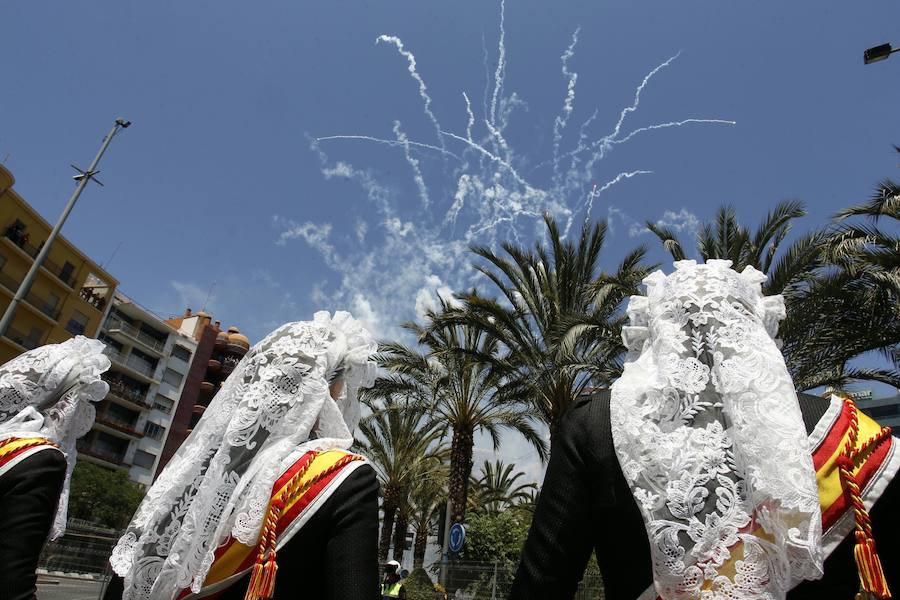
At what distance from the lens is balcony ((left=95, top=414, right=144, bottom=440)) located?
151 ft

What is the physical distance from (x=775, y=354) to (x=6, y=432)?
281 cm

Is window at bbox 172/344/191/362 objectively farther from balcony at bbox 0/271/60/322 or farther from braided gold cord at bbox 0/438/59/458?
braided gold cord at bbox 0/438/59/458

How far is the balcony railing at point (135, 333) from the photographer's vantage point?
159 feet

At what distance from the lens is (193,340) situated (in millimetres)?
55312

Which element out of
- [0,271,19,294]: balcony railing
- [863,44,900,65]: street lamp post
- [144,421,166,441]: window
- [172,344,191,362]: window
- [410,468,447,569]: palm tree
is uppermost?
[172,344,191,362]: window

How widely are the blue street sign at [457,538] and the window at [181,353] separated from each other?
4662 centimetres

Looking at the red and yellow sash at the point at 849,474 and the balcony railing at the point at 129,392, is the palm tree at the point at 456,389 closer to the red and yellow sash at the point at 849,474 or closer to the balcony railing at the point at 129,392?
the red and yellow sash at the point at 849,474

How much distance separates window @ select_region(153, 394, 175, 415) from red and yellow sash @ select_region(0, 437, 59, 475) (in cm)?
5407

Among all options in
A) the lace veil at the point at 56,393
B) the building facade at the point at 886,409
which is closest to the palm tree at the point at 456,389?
the lace veil at the point at 56,393

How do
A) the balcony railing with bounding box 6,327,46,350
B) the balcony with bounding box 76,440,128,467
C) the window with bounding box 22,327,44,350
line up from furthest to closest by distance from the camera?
1. the balcony with bounding box 76,440,128,467
2. the window with bounding box 22,327,44,350
3. the balcony railing with bounding box 6,327,46,350

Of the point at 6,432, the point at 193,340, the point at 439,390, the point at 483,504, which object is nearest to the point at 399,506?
the point at 483,504

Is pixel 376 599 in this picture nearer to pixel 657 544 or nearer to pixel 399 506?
pixel 657 544

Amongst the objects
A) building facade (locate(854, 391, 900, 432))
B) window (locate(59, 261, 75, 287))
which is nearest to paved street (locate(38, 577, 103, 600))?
window (locate(59, 261, 75, 287))

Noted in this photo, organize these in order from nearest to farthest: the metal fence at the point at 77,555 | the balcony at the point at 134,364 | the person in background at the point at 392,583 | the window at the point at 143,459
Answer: the person in background at the point at 392,583, the metal fence at the point at 77,555, the balcony at the point at 134,364, the window at the point at 143,459
